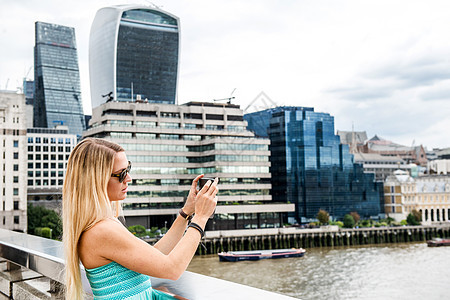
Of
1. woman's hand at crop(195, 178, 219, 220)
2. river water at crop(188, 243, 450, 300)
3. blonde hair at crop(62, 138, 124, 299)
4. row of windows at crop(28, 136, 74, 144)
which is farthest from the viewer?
row of windows at crop(28, 136, 74, 144)

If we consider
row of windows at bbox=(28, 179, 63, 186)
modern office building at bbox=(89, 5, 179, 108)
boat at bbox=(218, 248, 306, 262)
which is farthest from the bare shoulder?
modern office building at bbox=(89, 5, 179, 108)

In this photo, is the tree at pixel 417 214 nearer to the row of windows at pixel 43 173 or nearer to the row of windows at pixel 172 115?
the row of windows at pixel 172 115

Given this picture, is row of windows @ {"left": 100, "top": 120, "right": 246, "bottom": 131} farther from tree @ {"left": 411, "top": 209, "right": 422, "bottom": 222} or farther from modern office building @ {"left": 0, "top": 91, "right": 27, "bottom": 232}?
tree @ {"left": 411, "top": 209, "right": 422, "bottom": 222}

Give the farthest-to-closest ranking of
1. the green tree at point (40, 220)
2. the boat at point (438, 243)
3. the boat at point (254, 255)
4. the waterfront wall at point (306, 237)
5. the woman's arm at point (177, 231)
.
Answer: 1. the boat at point (438, 243)
2. the green tree at point (40, 220)
3. the waterfront wall at point (306, 237)
4. the boat at point (254, 255)
5. the woman's arm at point (177, 231)

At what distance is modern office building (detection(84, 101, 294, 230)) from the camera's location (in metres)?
81.6

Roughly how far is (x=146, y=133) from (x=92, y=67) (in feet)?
252

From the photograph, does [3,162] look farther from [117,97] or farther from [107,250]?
[107,250]

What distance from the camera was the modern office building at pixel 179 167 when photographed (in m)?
81.6

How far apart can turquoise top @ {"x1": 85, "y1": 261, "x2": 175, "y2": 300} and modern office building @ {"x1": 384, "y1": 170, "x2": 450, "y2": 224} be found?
12203 centimetres

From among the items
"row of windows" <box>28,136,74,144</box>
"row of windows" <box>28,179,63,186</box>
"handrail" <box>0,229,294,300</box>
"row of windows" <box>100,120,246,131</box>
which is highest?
"row of windows" <box>28,136,74,144</box>

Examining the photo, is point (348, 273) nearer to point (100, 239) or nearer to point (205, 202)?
point (205, 202)

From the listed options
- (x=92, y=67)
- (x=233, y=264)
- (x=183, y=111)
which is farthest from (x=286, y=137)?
(x=92, y=67)

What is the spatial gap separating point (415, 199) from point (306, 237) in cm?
4853

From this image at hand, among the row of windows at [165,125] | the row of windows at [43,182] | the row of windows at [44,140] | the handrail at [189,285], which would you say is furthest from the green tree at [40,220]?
the handrail at [189,285]
